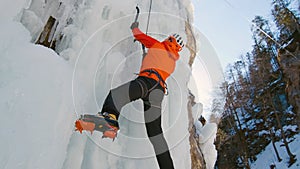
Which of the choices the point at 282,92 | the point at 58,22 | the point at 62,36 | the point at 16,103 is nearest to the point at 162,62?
the point at 16,103

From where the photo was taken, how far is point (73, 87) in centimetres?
225

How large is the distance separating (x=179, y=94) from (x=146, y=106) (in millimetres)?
1738

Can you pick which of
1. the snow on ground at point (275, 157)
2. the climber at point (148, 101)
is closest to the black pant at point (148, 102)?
the climber at point (148, 101)

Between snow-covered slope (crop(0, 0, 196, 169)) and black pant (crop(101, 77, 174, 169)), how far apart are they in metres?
0.47

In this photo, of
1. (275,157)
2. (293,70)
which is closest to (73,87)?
(293,70)

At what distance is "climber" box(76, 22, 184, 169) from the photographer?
1.72m

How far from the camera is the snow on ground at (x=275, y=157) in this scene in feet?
38.2

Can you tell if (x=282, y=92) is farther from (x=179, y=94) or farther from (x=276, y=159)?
(x=179, y=94)

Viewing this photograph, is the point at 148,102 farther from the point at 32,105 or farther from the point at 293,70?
the point at 293,70

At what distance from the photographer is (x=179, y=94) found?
361 centimetres

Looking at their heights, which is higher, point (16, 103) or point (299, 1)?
point (299, 1)

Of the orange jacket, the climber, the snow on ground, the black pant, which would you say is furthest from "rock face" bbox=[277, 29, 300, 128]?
the black pant

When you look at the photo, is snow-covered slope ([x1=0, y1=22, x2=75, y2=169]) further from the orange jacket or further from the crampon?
the orange jacket

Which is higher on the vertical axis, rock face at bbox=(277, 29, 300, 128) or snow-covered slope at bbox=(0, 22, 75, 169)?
rock face at bbox=(277, 29, 300, 128)
